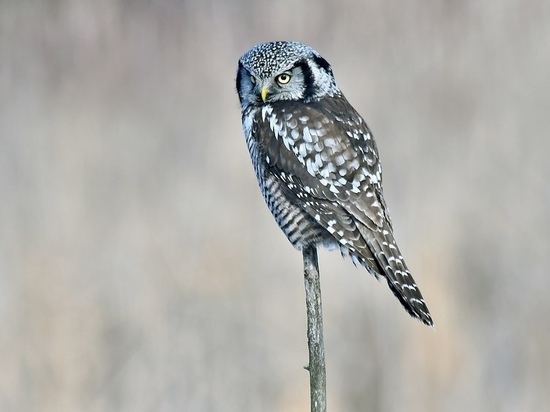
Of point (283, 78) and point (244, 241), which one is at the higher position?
point (283, 78)

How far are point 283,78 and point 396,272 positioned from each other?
37.2 inches

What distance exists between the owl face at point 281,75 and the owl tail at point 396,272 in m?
0.68

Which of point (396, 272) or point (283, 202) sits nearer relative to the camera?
point (396, 272)

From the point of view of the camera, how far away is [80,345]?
4.34m

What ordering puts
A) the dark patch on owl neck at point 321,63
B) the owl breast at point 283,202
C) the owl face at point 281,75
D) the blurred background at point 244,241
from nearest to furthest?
the owl breast at point 283,202
the owl face at point 281,75
the dark patch on owl neck at point 321,63
the blurred background at point 244,241

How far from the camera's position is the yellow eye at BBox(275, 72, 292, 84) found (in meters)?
3.61

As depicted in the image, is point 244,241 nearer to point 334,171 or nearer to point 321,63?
point 321,63

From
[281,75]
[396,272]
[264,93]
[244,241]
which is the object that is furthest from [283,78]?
[244,241]

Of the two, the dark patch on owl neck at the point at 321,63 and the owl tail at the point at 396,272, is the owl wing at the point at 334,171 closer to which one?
the owl tail at the point at 396,272

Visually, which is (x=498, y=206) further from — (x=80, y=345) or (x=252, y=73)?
(x=80, y=345)

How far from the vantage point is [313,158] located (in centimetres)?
342

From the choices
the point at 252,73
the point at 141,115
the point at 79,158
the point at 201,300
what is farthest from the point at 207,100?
the point at 252,73

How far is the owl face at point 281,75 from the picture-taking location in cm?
357

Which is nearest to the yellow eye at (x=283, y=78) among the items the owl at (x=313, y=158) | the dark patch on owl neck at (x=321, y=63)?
the owl at (x=313, y=158)
